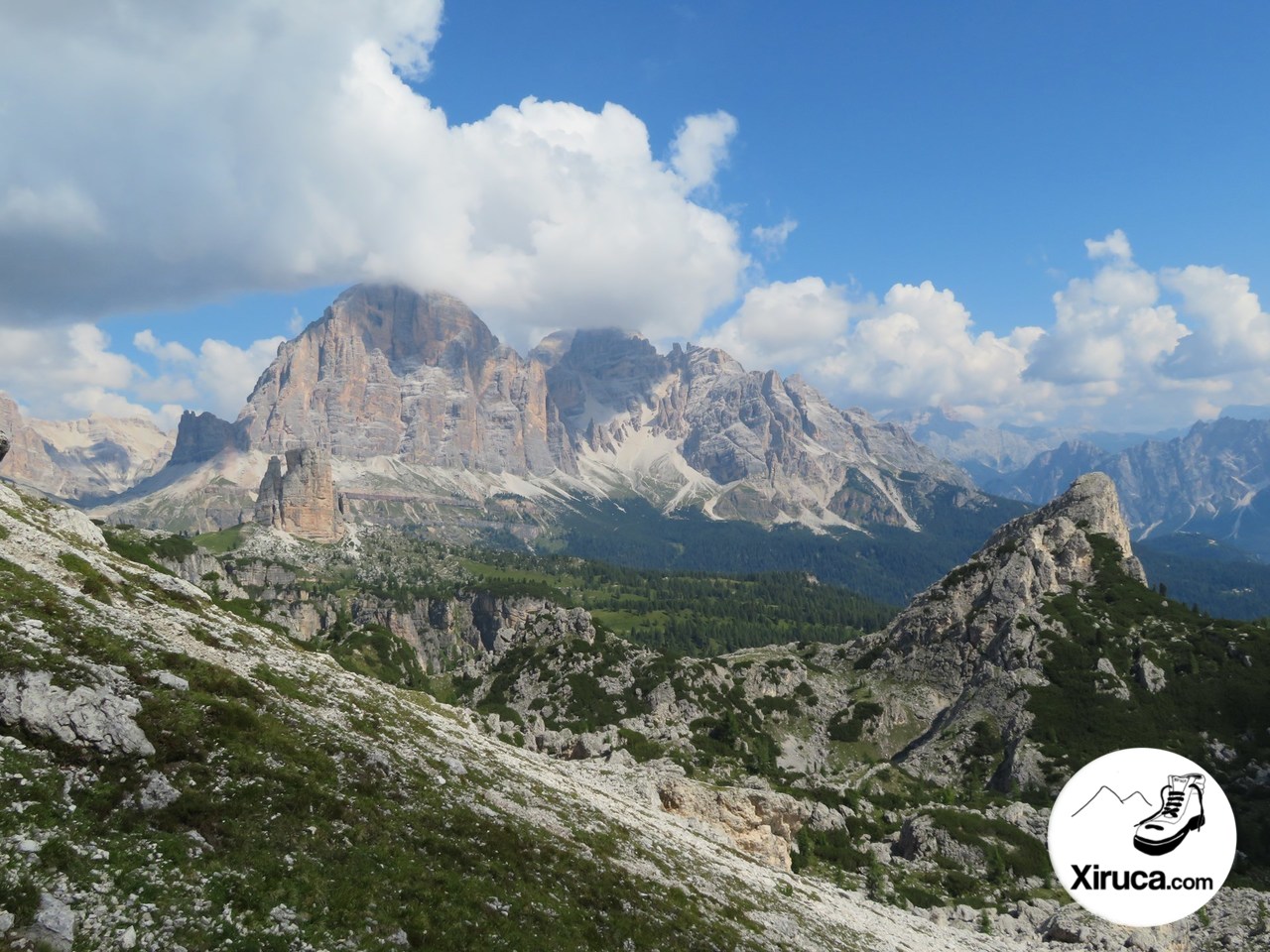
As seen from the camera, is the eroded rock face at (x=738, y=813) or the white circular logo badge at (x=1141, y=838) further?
the eroded rock face at (x=738, y=813)

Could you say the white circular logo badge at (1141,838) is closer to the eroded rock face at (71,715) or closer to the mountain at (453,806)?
the mountain at (453,806)

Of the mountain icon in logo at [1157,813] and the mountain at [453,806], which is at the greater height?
the mountain icon in logo at [1157,813]

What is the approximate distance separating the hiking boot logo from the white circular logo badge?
6 cm

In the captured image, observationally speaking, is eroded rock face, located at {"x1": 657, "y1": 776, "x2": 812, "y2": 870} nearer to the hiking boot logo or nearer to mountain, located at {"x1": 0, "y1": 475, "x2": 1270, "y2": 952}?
mountain, located at {"x1": 0, "y1": 475, "x2": 1270, "y2": 952}

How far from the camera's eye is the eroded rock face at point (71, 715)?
25.8 meters

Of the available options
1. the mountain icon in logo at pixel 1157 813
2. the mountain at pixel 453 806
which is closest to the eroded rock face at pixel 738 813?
the mountain at pixel 453 806

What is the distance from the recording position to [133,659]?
3294 centimetres

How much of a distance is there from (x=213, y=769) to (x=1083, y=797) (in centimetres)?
5127

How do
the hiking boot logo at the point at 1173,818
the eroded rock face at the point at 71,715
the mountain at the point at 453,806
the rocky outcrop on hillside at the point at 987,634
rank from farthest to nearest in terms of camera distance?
the rocky outcrop on hillside at the point at 987,634 → the hiking boot logo at the point at 1173,818 → the eroded rock face at the point at 71,715 → the mountain at the point at 453,806

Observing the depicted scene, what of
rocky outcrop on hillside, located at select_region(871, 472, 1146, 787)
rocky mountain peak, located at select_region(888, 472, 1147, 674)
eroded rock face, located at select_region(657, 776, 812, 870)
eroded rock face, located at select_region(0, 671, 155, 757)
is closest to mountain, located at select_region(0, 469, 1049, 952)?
eroded rock face, located at select_region(0, 671, 155, 757)

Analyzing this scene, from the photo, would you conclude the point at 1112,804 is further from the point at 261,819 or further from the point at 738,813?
the point at 261,819

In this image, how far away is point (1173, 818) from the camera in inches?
1907

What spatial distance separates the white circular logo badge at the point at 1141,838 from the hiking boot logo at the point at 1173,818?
0.06 m

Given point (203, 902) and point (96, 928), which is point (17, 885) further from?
point (203, 902)
